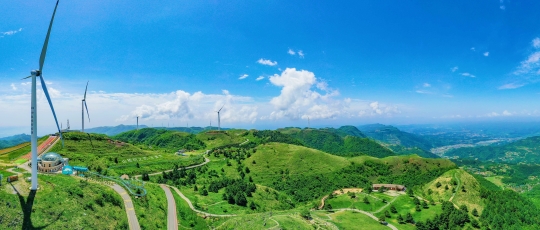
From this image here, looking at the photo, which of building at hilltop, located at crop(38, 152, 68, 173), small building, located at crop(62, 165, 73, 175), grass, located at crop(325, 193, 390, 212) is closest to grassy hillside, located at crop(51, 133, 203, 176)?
building at hilltop, located at crop(38, 152, 68, 173)

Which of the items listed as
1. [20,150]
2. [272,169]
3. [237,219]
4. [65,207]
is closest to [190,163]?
[272,169]

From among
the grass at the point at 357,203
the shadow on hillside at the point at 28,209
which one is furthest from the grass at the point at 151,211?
the grass at the point at 357,203

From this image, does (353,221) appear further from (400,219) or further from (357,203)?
(357,203)

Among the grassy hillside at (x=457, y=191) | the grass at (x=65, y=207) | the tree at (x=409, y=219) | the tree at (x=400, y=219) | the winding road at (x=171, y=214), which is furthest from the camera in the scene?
the grassy hillside at (x=457, y=191)

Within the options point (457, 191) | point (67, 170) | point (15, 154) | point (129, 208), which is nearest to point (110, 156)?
point (15, 154)

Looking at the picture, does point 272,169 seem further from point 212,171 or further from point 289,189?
point 212,171

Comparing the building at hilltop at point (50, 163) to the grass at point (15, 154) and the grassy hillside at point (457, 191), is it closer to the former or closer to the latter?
the grass at point (15, 154)
